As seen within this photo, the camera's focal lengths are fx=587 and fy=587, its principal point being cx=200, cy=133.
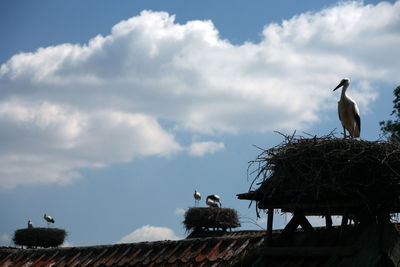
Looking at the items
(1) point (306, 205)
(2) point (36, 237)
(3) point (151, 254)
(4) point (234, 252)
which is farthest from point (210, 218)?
(1) point (306, 205)

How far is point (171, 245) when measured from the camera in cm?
846

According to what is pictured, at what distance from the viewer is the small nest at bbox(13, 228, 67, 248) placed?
2067 centimetres

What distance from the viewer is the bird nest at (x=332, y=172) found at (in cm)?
593

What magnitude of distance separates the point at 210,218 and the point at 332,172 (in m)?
14.3

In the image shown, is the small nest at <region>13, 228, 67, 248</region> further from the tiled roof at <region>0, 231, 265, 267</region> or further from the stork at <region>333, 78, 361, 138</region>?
the stork at <region>333, 78, 361, 138</region>

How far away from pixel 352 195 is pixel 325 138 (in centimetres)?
96

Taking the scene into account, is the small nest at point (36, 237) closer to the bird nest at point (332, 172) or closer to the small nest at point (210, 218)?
the small nest at point (210, 218)

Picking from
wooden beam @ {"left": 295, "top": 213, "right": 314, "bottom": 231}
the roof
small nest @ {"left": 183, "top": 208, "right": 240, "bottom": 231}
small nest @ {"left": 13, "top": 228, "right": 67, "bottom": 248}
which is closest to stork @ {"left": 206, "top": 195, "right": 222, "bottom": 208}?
small nest @ {"left": 183, "top": 208, "right": 240, "bottom": 231}

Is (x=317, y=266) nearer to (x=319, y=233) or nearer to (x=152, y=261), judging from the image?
(x=319, y=233)

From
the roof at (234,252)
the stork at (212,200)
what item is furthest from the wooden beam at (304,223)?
the stork at (212,200)

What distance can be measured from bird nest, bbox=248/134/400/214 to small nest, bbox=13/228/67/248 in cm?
1554

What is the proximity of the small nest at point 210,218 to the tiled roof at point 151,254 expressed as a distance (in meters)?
10.2

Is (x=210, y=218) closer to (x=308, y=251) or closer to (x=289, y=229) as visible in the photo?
(x=289, y=229)

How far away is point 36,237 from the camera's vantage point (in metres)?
20.7
